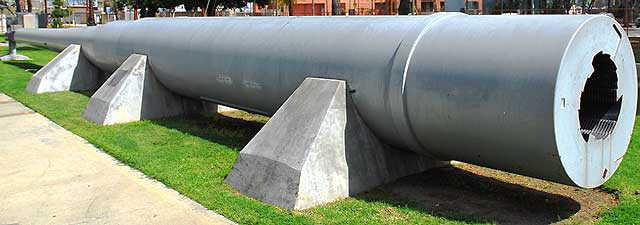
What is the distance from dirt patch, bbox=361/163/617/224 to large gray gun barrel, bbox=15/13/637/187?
41cm

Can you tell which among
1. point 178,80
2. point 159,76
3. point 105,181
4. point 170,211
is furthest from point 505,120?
point 159,76

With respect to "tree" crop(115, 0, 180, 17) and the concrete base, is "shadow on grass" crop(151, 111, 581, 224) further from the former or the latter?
"tree" crop(115, 0, 180, 17)

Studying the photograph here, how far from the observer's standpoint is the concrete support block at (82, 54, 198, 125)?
953cm

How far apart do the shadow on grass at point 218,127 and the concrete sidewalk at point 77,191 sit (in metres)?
1.45

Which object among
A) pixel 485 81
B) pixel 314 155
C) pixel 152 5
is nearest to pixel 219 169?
pixel 314 155

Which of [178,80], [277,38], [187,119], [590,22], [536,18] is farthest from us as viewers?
[187,119]

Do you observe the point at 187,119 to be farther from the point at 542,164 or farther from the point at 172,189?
the point at 542,164

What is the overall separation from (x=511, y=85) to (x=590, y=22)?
70 cm

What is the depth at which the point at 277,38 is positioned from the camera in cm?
692

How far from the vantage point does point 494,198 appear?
5633 mm

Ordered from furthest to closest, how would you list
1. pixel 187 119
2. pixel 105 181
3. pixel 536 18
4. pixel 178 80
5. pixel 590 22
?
pixel 187 119 < pixel 178 80 < pixel 105 181 < pixel 536 18 < pixel 590 22

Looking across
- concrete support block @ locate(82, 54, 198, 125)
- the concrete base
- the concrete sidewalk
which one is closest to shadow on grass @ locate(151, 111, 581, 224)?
the concrete base

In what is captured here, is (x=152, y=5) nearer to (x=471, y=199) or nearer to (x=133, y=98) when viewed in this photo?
(x=133, y=98)

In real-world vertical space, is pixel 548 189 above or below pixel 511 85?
below
